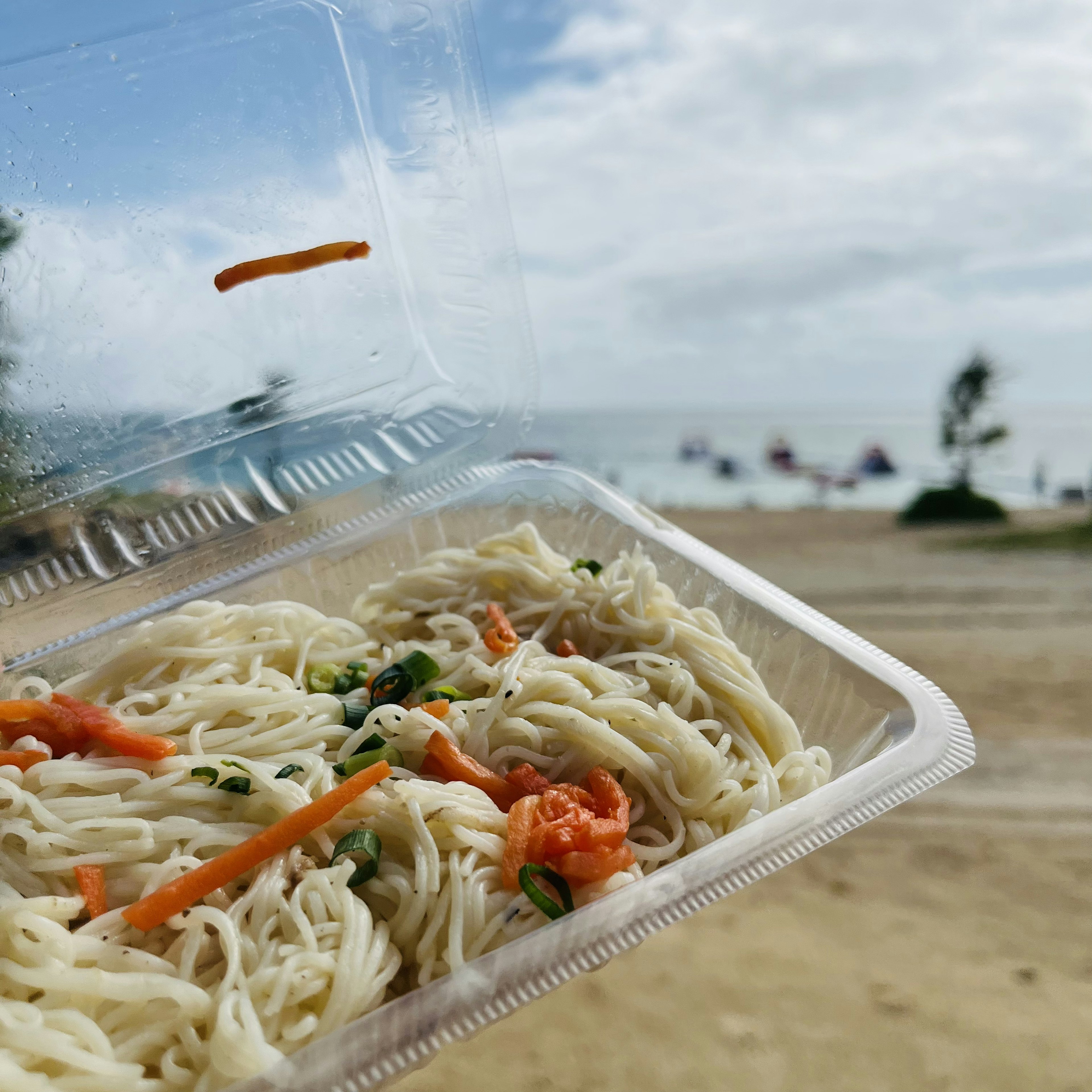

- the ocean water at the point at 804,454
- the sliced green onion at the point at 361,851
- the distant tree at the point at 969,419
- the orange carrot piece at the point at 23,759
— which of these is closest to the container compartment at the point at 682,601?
the sliced green onion at the point at 361,851

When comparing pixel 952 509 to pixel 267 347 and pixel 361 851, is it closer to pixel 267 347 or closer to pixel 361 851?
pixel 267 347

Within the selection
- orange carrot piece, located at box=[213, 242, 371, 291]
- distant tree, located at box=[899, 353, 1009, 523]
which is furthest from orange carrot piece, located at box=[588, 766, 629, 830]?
distant tree, located at box=[899, 353, 1009, 523]

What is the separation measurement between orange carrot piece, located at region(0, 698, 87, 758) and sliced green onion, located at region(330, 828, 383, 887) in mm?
751

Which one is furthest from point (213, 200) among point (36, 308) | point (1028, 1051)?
point (1028, 1051)

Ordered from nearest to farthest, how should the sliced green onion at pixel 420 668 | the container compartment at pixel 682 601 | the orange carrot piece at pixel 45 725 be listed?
the container compartment at pixel 682 601, the orange carrot piece at pixel 45 725, the sliced green onion at pixel 420 668

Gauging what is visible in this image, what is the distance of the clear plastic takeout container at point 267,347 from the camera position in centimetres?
233

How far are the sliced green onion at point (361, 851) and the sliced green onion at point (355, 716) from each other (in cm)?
41

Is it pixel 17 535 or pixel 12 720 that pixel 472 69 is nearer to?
pixel 17 535

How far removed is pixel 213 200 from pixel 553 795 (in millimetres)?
1836

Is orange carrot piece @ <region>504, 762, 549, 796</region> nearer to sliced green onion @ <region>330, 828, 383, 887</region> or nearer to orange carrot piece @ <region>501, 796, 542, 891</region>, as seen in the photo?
orange carrot piece @ <region>501, 796, 542, 891</region>

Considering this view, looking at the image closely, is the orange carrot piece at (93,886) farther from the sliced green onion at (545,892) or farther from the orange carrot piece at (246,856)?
the sliced green onion at (545,892)

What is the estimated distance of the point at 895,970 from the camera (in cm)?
335

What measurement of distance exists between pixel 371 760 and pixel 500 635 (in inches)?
23.7

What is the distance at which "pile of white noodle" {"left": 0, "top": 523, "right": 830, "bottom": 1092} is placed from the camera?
150 cm
